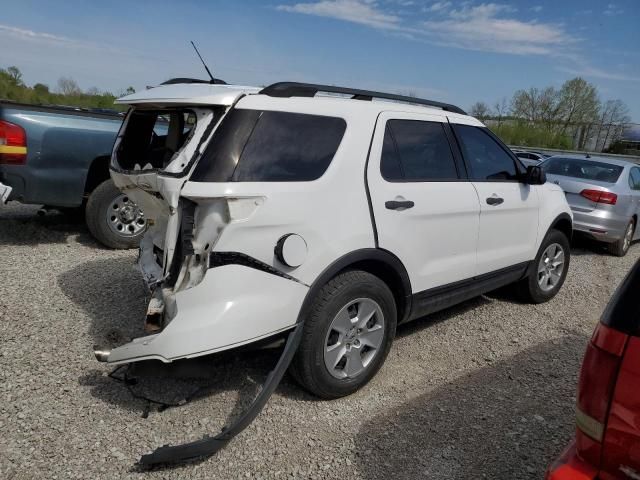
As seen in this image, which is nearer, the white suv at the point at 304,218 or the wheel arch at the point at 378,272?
the white suv at the point at 304,218

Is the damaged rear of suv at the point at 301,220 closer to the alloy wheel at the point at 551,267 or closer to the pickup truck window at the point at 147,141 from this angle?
the pickup truck window at the point at 147,141

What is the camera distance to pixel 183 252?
2.62 m

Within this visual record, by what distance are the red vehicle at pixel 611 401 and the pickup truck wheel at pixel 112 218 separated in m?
4.95

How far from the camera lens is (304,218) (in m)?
2.65

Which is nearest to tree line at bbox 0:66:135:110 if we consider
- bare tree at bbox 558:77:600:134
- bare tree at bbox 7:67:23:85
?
bare tree at bbox 7:67:23:85

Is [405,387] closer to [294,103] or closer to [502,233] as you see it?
[502,233]

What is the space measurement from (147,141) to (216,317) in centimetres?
203

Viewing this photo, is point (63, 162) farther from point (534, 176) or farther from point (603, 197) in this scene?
point (603, 197)

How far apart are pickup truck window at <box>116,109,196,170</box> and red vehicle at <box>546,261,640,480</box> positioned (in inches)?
111

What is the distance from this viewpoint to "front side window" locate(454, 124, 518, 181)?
151 inches

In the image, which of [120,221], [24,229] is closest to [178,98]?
[120,221]

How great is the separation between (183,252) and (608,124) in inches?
2190

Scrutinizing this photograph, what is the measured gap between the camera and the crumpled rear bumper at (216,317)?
95.0 inches

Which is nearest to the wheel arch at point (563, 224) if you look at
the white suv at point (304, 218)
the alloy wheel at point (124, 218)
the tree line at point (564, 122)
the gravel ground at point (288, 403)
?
the gravel ground at point (288, 403)
